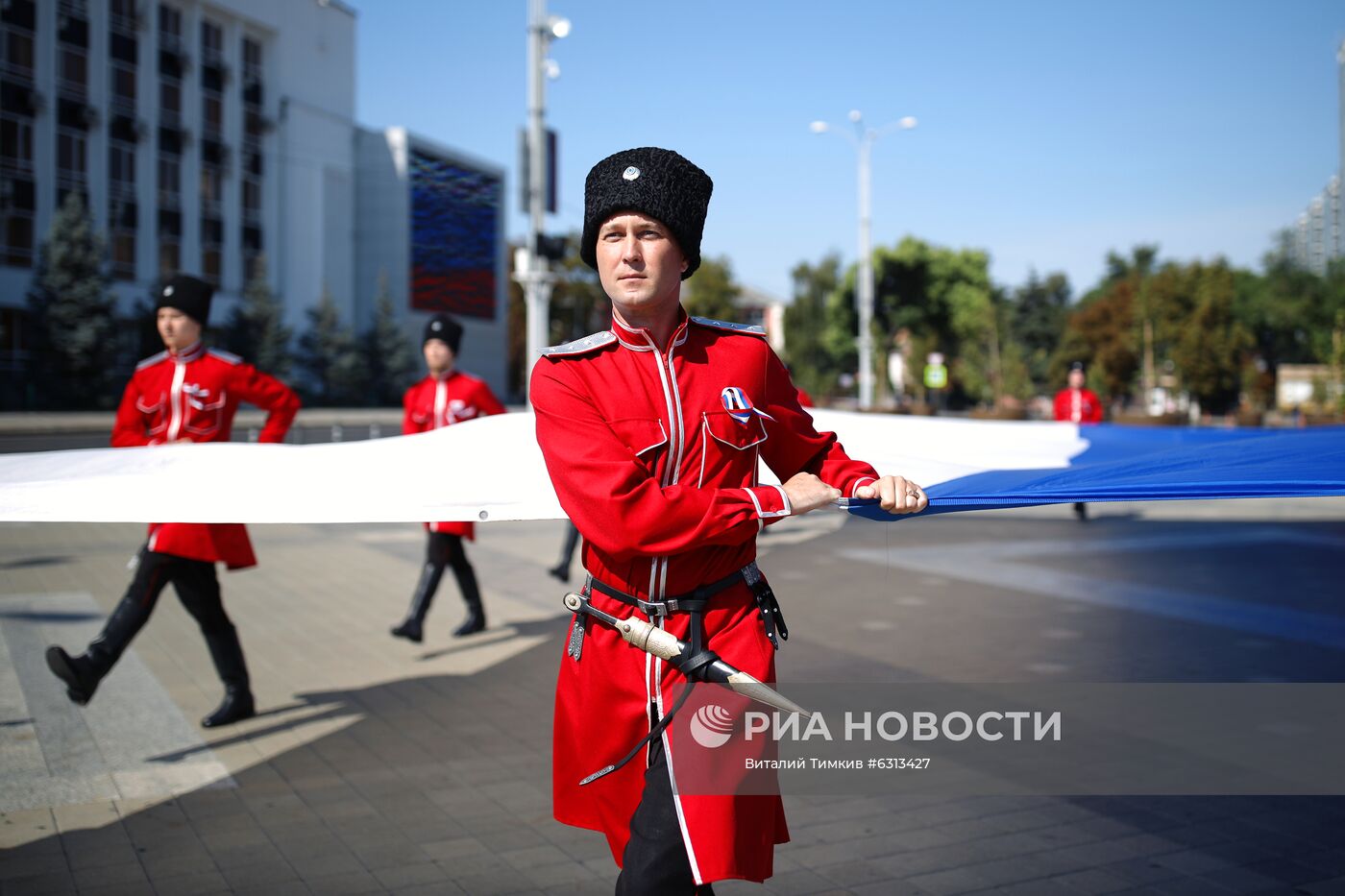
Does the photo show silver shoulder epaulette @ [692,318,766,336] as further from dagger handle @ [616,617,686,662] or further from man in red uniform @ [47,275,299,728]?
man in red uniform @ [47,275,299,728]

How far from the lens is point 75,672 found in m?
5.73

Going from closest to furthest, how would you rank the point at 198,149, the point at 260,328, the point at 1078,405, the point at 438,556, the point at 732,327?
the point at 732,327, the point at 438,556, the point at 1078,405, the point at 198,149, the point at 260,328

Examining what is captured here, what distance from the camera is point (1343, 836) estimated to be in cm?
465

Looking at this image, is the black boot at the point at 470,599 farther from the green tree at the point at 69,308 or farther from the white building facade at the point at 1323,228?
the white building facade at the point at 1323,228

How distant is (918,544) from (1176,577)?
333 cm

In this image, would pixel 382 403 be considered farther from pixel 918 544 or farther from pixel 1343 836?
pixel 1343 836

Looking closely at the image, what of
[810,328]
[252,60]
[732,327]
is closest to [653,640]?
[732,327]

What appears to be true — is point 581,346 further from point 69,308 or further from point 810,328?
point 810,328

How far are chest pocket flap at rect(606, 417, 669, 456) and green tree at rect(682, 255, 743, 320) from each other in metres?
68.2

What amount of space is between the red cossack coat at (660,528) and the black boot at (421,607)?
17.9 ft

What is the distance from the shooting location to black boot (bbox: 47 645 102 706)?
569cm

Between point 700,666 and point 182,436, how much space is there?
4302 mm

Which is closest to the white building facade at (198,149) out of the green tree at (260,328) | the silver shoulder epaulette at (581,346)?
the green tree at (260,328)

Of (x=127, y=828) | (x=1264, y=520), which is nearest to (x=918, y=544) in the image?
(x=1264, y=520)
